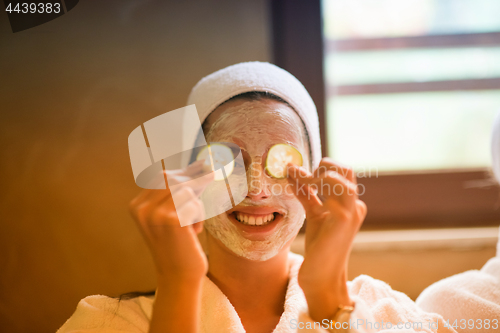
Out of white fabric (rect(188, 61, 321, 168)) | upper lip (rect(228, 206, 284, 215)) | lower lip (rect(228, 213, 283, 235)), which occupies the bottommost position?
lower lip (rect(228, 213, 283, 235))

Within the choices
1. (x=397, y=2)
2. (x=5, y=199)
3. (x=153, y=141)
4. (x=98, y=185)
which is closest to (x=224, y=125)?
(x=153, y=141)

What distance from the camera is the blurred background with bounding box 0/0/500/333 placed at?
0.57 m

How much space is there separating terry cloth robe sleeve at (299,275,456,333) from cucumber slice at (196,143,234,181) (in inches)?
9.5

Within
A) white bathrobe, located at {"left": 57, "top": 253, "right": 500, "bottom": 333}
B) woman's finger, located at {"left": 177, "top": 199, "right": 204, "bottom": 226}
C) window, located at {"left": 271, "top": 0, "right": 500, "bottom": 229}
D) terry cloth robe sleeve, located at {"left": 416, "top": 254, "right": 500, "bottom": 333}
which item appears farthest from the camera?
window, located at {"left": 271, "top": 0, "right": 500, "bottom": 229}

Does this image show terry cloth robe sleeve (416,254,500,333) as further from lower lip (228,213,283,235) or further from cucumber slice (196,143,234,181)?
cucumber slice (196,143,234,181)

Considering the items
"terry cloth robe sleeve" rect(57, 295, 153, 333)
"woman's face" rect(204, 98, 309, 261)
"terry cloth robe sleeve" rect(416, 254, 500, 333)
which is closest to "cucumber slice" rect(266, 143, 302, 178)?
"woman's face" rect(204, 98, 309, 261)

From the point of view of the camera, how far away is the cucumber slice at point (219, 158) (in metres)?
0.53

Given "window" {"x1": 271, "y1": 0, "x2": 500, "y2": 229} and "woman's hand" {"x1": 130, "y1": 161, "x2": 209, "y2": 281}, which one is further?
"window" {"x1": 271, "y1": 0, "x2": 500, "y2": 229}

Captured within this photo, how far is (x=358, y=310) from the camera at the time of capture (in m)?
0.47

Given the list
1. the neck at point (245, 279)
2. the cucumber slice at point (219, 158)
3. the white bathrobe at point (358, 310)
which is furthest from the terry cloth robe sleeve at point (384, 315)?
the cucumber slice at point (219, 158)

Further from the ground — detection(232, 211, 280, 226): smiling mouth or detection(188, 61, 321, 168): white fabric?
detection(188, 61, 321, 168): white fabric

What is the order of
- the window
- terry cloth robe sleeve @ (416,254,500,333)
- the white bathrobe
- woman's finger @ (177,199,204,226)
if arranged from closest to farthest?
woman's finger @ (177,199,204,226) < the white bathrobe < terry cloth robe sleeve @ (416,254,500,333) < the window

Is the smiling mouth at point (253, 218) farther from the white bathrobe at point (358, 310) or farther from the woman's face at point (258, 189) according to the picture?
the white bathrobe at point (358, 310)

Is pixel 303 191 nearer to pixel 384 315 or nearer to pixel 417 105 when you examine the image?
pixel 384 315
